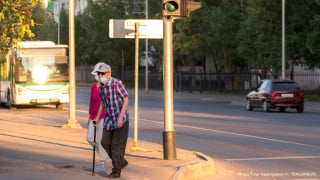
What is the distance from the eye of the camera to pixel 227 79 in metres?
58.8

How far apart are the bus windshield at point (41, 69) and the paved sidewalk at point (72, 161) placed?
15943 mm

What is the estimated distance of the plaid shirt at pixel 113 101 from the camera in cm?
1141

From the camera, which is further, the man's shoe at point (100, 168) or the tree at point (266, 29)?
the tree at point (266, 29)

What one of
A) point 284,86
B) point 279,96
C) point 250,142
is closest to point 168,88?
point 250,142

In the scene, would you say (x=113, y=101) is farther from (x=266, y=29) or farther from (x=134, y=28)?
(x=266, y=29)

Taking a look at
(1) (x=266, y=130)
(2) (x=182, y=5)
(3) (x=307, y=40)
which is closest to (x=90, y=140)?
(2) (x=182, y=5)

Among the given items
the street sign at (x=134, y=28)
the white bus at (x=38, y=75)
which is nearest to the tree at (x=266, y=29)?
the white bus at (x=38, y=75)

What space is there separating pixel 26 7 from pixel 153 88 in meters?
57.3

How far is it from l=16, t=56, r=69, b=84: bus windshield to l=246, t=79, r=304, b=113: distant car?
831 cm

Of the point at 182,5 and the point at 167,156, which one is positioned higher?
the point at 182,5

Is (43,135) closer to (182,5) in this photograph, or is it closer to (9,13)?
(9,13)

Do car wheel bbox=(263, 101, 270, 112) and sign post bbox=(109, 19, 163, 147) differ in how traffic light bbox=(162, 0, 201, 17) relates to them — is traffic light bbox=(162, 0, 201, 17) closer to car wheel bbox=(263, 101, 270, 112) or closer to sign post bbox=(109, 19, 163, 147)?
sign post bbox=(109, 19, 163, 147)

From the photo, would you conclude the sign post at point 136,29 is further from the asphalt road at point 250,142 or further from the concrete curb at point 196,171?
the concrete curb at point 196,171

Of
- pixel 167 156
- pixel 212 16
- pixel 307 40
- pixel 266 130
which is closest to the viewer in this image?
pixel 167 156
